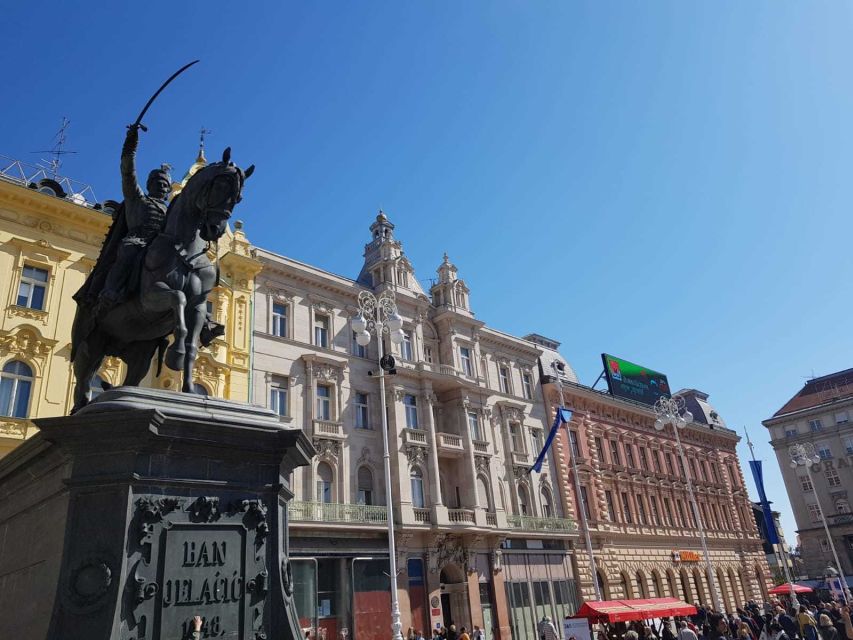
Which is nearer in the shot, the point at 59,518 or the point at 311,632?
the point at 59,518

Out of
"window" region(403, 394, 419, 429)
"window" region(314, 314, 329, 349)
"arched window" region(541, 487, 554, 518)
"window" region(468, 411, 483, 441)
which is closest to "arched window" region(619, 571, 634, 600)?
Result: "arched window" region(541, 487, 554, 518)

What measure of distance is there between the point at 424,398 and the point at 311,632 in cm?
1247

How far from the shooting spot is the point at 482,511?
1266 inches

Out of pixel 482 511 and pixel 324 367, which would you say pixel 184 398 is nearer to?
pixel 324 367

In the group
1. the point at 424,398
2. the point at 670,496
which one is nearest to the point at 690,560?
the point at 670,496

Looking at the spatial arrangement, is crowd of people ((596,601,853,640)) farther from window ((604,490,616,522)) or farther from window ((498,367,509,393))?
window ((498,367,509,393))

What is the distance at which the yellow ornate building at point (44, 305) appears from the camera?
68.0 ft

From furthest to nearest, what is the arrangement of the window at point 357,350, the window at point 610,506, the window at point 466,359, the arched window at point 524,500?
1. the window at point 610,506
2. the window at point 466,359
3. the arched window at point 524,500
4. the window at point 357,350

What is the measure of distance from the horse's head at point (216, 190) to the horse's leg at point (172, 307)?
2.82ft

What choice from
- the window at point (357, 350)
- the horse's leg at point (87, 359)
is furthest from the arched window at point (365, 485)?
the horse's leg at point (87, 359)

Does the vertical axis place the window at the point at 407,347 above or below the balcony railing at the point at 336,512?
above

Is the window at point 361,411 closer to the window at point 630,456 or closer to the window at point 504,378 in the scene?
the window at point 504,378

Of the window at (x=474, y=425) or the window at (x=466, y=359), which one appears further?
the window at (x=466, y=359)

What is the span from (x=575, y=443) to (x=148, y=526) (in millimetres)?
38861
